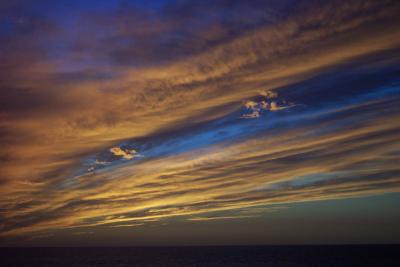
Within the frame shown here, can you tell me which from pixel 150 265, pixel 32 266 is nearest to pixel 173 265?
pixel 150 265

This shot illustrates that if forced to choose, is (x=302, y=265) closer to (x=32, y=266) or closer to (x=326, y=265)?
(x=326, y=265)

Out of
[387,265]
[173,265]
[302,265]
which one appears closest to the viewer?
[387,265]

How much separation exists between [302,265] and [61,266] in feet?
222

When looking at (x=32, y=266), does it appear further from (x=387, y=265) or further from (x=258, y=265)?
(x=387, y=265)

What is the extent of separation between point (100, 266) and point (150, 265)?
14923 mm

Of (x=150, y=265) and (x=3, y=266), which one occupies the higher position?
(x=3, y=266)

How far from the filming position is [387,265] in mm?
92625

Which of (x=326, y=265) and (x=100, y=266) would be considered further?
(x=100, y=266)

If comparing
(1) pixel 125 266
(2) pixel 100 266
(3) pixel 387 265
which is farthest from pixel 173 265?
(3) pixel 387 265

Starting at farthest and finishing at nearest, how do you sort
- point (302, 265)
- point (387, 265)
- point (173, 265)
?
point (173, 265)
point (302, 265)
point (387, 265)

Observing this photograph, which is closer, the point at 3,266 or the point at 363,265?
the point at 363,265

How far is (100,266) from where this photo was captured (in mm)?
111500

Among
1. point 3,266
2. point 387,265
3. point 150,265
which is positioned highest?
point 3,266

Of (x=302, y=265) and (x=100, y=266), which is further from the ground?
(x=100, y=266)
